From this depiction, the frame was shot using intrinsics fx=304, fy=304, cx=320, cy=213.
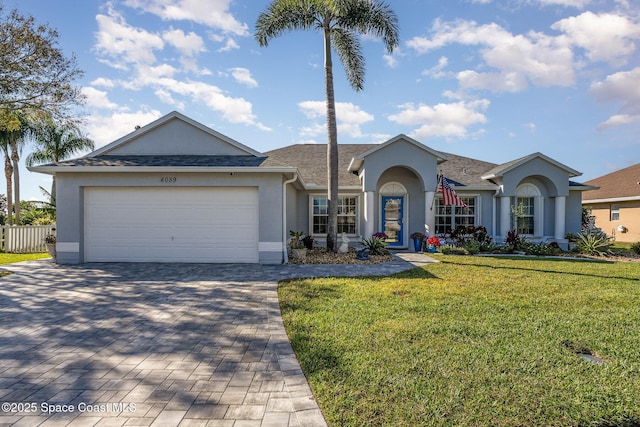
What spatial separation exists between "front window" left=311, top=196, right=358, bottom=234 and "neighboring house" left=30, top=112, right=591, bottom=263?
0.05 m

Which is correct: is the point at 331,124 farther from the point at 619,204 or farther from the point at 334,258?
the point at 619,204

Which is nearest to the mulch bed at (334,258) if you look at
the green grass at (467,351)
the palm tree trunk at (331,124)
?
the palm tree trunk at (331,124)

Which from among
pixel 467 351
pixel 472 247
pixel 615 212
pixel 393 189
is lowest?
pixel 467 351

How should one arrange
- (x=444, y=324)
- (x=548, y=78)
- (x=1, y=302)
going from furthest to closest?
1. (x=548, y=78)
2. (x=1, y=302)
3. (x=444, y=324)

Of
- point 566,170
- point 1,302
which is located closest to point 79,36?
point 1,302

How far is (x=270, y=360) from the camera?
A: 375 cm

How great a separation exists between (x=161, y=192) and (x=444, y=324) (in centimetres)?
979

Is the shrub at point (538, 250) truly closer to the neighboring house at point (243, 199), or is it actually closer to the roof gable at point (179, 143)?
the neighboring house at point (243, 199)

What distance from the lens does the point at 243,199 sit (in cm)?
1060

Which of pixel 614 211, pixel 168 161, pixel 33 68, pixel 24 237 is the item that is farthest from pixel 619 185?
pixel 24 237

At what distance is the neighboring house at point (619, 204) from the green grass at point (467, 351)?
17.3m

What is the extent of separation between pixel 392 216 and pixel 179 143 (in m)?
10.3

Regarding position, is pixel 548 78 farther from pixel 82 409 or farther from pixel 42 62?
pixel 42 62

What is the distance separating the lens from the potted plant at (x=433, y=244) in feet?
44.4
